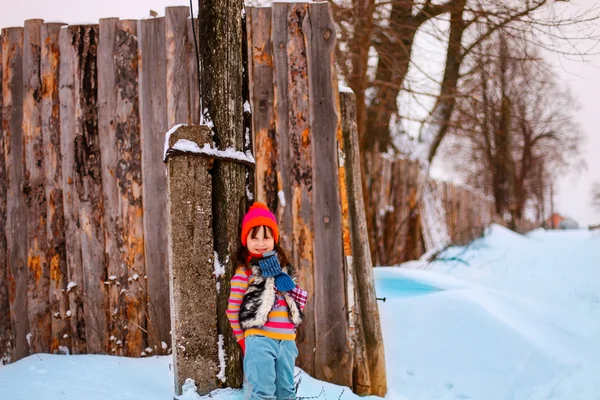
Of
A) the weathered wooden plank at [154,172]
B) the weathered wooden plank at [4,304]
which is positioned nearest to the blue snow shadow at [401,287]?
the weathered wooden plank at [154,172]

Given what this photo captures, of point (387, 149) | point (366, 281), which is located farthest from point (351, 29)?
point (366, 281)

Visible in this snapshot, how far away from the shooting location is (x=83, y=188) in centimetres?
350

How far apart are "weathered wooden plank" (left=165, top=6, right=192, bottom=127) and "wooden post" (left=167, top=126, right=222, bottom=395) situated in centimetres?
118

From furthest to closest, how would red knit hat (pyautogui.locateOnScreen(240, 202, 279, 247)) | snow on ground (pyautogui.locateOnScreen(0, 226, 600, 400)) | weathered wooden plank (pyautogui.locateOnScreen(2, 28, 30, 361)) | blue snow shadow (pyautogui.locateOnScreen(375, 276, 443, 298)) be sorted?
blue snow shadow (pyautogui.locateOnScreen(375, 276, 443, 298)), weathered wooden plank (pyautogui.locateOnScreen(2, 28, 30, 361)), snow on ground (pyautogui.locateOnScreen(0, 226, 600, 400)), red knit hat (pyautogui.locateOnScreen(240, 202, 279, 247))

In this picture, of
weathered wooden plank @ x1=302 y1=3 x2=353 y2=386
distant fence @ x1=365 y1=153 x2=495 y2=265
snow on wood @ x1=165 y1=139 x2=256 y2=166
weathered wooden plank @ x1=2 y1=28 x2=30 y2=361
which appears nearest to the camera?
snow on wood @ x1=165 y1=139 x2=256 y2=166

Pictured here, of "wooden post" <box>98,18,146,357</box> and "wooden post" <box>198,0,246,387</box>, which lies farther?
"wooden post" <box>98,18,146,357</box>

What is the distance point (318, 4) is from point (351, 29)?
295cm

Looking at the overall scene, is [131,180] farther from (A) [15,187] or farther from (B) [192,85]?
(A) [15,187]

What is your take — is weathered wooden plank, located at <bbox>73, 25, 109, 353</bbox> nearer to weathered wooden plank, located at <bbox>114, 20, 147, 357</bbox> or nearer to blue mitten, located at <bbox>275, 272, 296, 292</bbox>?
weathered wooden plank, located at <bbox>114, 20, 147, 357</bbox>

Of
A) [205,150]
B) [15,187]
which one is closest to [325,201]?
[205,150]

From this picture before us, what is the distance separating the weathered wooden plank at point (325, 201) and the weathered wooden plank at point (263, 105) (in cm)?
26

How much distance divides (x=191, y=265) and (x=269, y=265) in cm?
38

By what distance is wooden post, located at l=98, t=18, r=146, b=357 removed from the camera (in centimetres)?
341

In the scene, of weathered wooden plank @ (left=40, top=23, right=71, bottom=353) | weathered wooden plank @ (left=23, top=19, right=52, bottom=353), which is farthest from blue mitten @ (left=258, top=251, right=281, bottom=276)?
weathered wooden plank @ (left=23, top=19, right=52, bottom=353)
